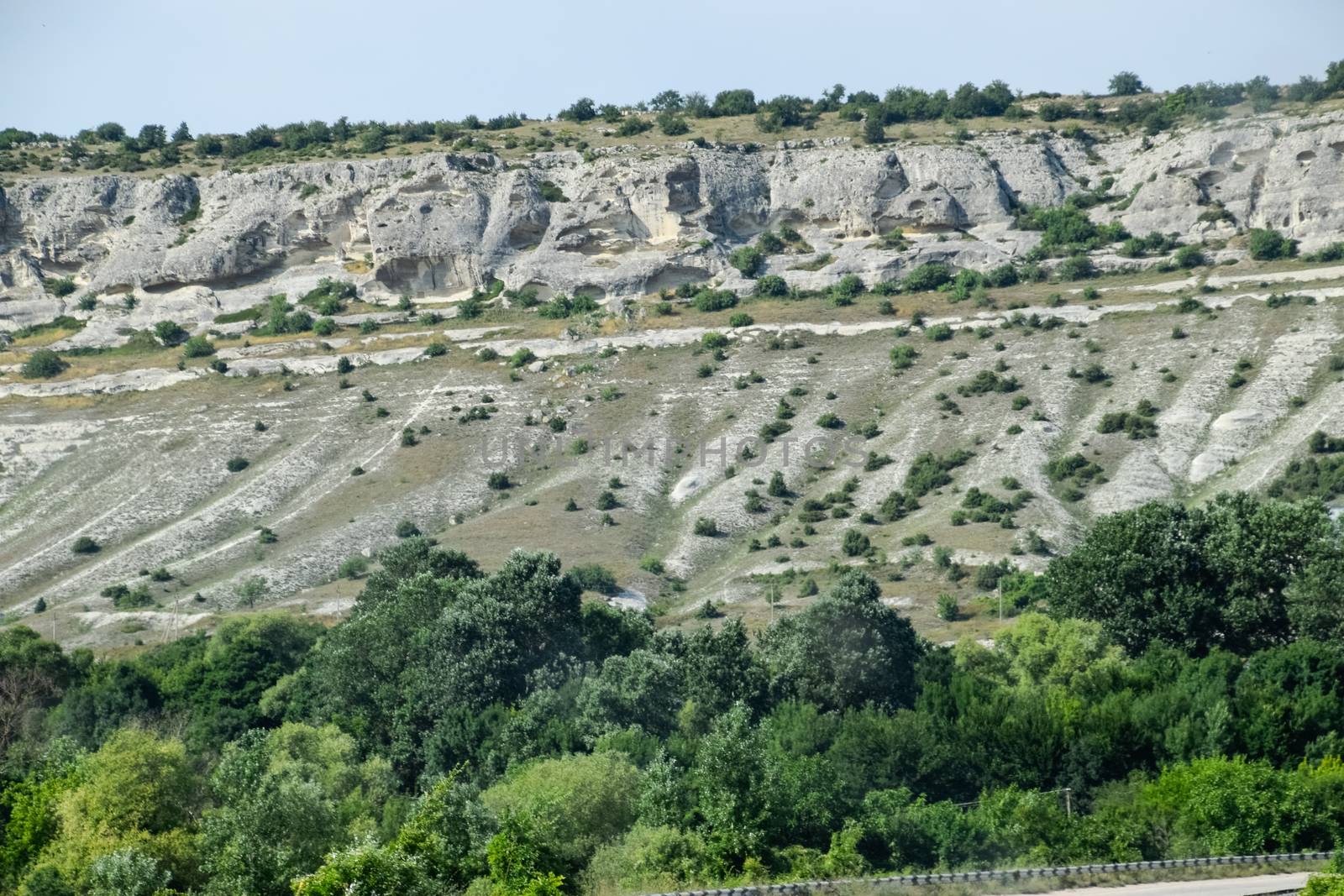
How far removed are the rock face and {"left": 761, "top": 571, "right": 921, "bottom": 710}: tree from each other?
5983 cm

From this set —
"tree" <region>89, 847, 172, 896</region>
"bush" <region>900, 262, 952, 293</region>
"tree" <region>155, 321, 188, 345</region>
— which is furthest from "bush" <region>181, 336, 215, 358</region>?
"tree" <region>89, 847, 172, 896</region>

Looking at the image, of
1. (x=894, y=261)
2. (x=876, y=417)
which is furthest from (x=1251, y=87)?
(x=876, y=417)

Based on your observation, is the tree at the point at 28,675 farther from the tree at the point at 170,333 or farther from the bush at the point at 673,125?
the bush at the point at 673,125

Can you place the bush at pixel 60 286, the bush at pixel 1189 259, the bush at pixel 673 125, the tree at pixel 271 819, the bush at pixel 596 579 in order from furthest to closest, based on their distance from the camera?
the bush at pixel 673 125 < the bush at pixel 60 286 < the bush at pixel 1189 259 < the bush at pixel 596 579 < the tree at pixel 271 819

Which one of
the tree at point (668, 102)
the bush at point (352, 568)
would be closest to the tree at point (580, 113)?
the tree at point (668, 102)

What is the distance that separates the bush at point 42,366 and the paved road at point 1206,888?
289 ft

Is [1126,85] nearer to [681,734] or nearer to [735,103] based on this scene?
[735,103]

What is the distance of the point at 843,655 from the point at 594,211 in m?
71.3

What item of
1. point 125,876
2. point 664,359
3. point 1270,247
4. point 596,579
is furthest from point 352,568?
point 1270,247

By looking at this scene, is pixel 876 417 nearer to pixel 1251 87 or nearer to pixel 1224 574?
pixel 1224 574

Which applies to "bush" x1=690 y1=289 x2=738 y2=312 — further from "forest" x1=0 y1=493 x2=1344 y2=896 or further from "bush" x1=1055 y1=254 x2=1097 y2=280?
"forest" x1=0 y1=493 x2=1344 y2=896

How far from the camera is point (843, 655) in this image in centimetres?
5006

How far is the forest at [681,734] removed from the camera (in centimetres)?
3412

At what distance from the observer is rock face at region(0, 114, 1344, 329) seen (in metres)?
112
